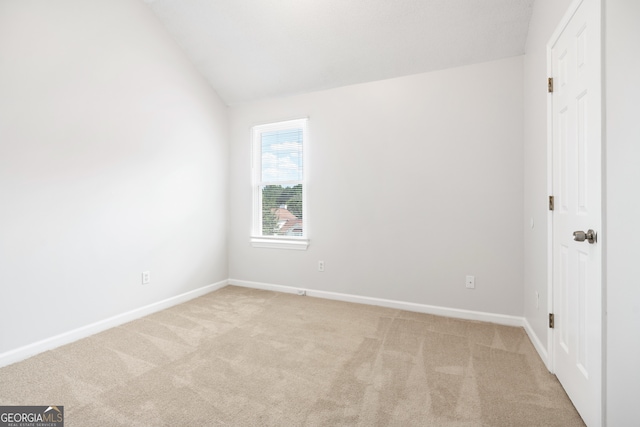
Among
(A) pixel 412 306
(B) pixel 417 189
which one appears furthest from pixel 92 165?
(A) pixel 412 306

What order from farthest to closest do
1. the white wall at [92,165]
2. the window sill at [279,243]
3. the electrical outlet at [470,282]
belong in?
the window sill at [279,243] < the electrical outlet at [470,282] < the white wall at [92,165]

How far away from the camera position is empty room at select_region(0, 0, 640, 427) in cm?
158

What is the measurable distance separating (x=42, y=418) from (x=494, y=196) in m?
3.61

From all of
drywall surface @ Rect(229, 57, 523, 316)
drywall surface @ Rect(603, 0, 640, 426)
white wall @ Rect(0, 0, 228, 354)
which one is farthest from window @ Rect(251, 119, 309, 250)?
drywall surface @ Rect(603, 0, 640, 426)

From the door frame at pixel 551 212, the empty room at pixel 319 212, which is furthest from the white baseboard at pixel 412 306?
the door frame at pixel 551 212

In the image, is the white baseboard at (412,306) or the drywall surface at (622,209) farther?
the white baseboard at (412,306)

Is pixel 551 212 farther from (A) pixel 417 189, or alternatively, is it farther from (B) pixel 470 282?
(A) pixel 417 189

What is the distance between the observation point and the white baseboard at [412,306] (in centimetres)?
286

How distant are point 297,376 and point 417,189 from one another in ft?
6.98

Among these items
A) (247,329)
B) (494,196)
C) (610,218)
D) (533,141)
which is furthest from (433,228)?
(247,329)

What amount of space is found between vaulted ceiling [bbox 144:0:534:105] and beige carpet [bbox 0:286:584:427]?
8.53ft

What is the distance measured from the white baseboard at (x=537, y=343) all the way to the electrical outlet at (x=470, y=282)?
0.49m

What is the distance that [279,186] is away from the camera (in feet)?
13.3

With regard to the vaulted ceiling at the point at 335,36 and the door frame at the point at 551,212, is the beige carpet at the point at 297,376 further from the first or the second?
the vaulted ceiling at the point at 335,36
